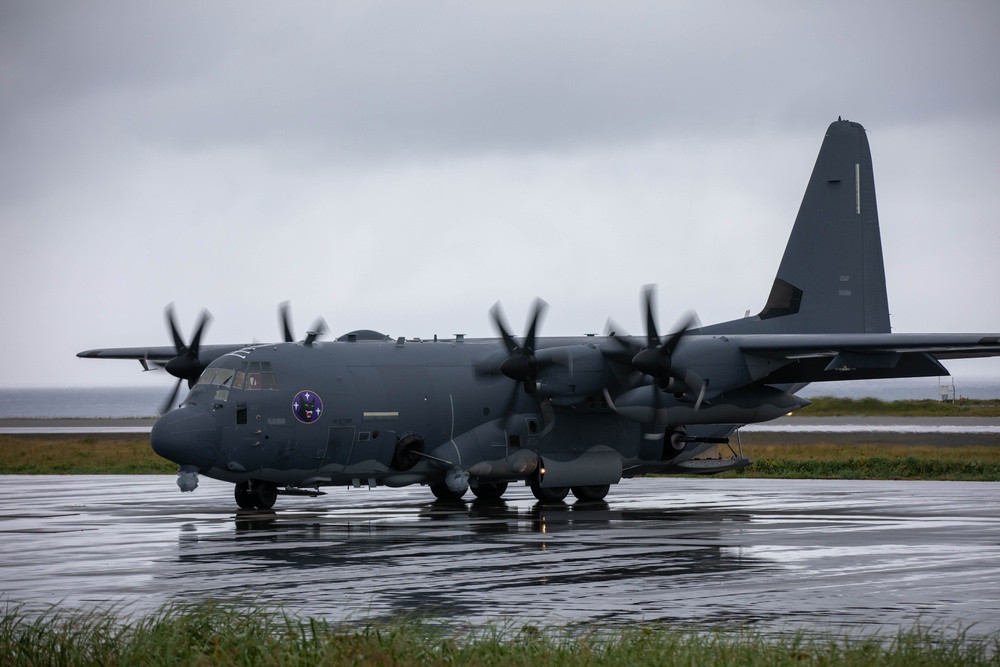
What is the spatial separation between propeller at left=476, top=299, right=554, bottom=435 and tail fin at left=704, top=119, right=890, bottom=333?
20.5 ft

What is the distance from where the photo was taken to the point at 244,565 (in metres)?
16.6

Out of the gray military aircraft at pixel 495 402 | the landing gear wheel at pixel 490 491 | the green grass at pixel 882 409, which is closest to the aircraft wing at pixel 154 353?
the gray military aircraft at pixel 495 402

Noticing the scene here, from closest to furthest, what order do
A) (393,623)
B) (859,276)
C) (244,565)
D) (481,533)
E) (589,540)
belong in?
(393,623) → (244,565) → (589,540) → (481,533) → (859,276)

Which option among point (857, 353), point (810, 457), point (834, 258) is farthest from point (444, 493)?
point (810, 457)

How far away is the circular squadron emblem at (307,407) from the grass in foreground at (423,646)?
14108 millimetres

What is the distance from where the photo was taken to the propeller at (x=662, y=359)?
2534 cm

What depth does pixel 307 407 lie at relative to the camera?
25.2 meters

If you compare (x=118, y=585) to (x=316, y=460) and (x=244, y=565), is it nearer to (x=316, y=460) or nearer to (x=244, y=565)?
(x=244, y=565)

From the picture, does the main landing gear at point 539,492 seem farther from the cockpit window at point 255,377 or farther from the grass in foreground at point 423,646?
the grass in foreground at point 423,646

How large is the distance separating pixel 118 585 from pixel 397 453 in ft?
38.6

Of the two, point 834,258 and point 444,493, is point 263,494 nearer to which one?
point 444,493

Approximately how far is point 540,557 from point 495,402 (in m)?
10.5

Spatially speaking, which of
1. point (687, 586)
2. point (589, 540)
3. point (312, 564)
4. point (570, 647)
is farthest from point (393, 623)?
point (589, 540)

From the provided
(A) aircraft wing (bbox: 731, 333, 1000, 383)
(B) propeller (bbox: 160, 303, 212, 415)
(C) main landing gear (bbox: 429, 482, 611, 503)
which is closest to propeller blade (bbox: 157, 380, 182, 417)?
(B) propeller (bbox: 160, 303, 212, 415)
